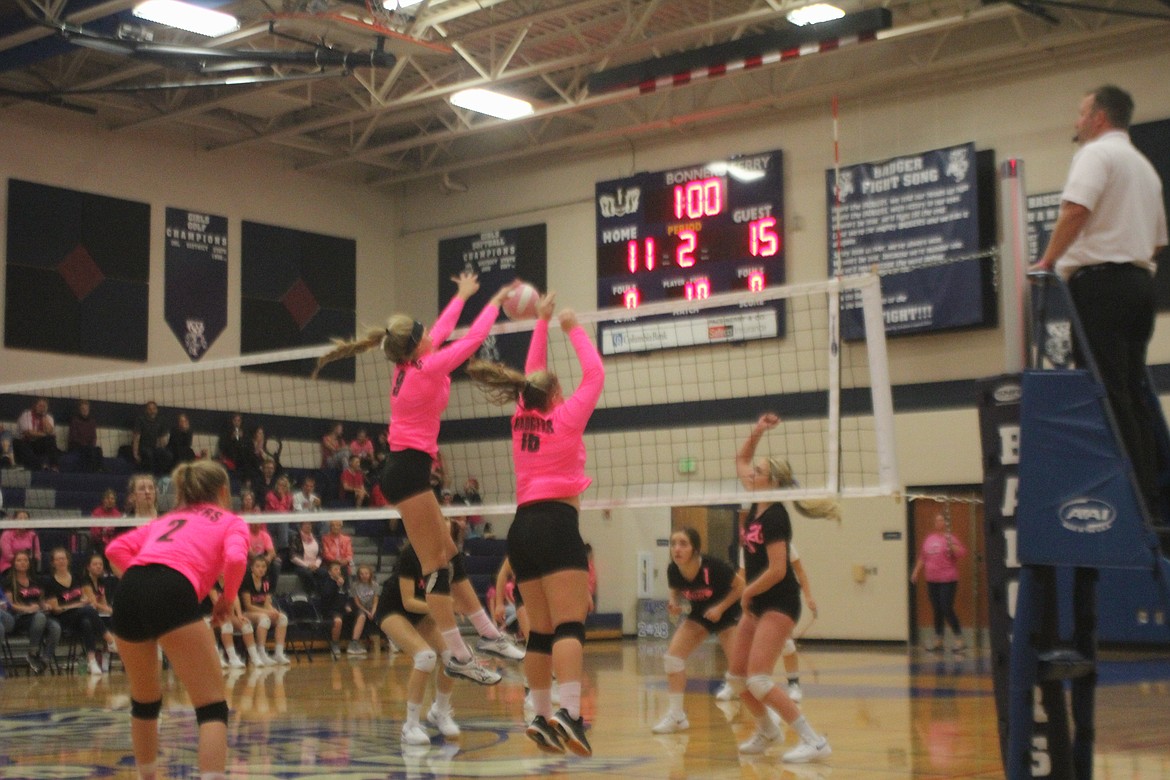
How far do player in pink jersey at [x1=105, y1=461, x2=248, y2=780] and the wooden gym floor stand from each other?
4.28 feet

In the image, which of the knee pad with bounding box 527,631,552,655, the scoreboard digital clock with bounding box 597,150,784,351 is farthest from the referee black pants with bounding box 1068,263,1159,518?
the scoreboard digital clock with bounding box 597,150,784,351

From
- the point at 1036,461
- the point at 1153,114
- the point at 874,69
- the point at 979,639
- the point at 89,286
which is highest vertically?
the point at 874,69

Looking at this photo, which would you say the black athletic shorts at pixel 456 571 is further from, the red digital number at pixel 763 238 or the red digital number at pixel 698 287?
the red digital number at pixel 763 238

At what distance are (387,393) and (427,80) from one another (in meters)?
6.29

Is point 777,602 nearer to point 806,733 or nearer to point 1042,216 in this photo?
point 806,733

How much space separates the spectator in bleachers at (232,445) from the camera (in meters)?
19.6

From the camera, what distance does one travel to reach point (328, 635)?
18000 mm

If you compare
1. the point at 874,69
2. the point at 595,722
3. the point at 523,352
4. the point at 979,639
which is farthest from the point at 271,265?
the point at 595,722

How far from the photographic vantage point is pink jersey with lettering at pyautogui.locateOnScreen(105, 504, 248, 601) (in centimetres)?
534

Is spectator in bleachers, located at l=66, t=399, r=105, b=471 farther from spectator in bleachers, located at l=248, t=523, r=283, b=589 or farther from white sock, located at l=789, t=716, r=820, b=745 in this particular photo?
white sock, located at l=789, t=716, r=820, b=745

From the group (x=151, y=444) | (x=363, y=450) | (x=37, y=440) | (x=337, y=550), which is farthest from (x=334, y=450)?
Answer: (x=37, y=440)

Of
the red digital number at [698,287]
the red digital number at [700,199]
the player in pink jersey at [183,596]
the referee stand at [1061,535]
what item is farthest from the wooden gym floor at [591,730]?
the red digital number at [700,199]

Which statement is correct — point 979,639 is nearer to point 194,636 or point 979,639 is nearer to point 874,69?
point 874,69

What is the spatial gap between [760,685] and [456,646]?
1.84 meters
